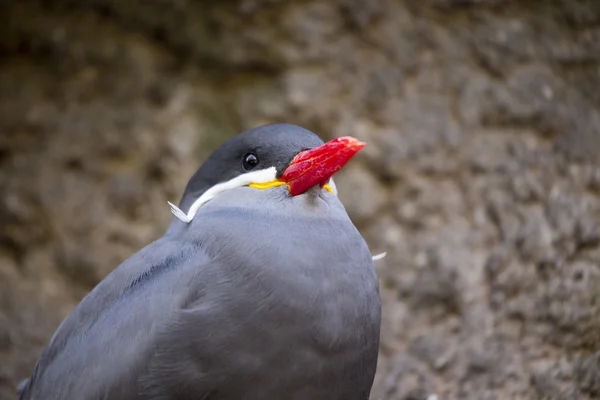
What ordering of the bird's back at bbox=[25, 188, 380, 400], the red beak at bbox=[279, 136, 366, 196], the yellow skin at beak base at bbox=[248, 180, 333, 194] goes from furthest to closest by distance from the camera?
1. the yellow skin at beak base at bbox=[248, 180, 333, 194]
2. the red beak at bbox=[279, 136, 366, 196]
3. the bird's back at bbox=[25, 188, 380, 400]

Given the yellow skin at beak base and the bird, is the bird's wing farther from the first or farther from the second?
the yellow skin at beak base

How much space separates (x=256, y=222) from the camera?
2.40m

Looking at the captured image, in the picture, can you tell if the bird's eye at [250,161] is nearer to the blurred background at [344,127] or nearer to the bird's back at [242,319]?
the bird's back at [242,319]

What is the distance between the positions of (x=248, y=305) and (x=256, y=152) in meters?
0.56

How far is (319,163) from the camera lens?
2.37m

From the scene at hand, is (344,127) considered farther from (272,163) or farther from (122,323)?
(122,323)

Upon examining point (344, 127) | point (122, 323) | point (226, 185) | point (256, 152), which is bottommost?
point (344, 127)

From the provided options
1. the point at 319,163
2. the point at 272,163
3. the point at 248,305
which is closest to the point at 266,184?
the point at 272,163

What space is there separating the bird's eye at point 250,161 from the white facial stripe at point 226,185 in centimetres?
2

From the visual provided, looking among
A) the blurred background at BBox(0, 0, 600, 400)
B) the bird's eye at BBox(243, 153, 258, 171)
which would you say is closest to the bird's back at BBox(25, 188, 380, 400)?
the bird's eye at BBox(243, 153, 258, 171)

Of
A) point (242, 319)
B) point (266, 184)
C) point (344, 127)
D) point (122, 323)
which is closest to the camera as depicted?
point (242, 319)

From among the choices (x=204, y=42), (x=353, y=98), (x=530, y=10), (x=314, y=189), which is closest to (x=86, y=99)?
(x=204, y=42)

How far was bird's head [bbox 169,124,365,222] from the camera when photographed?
237 cm

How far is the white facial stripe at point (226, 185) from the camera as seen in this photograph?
2.52 meters
